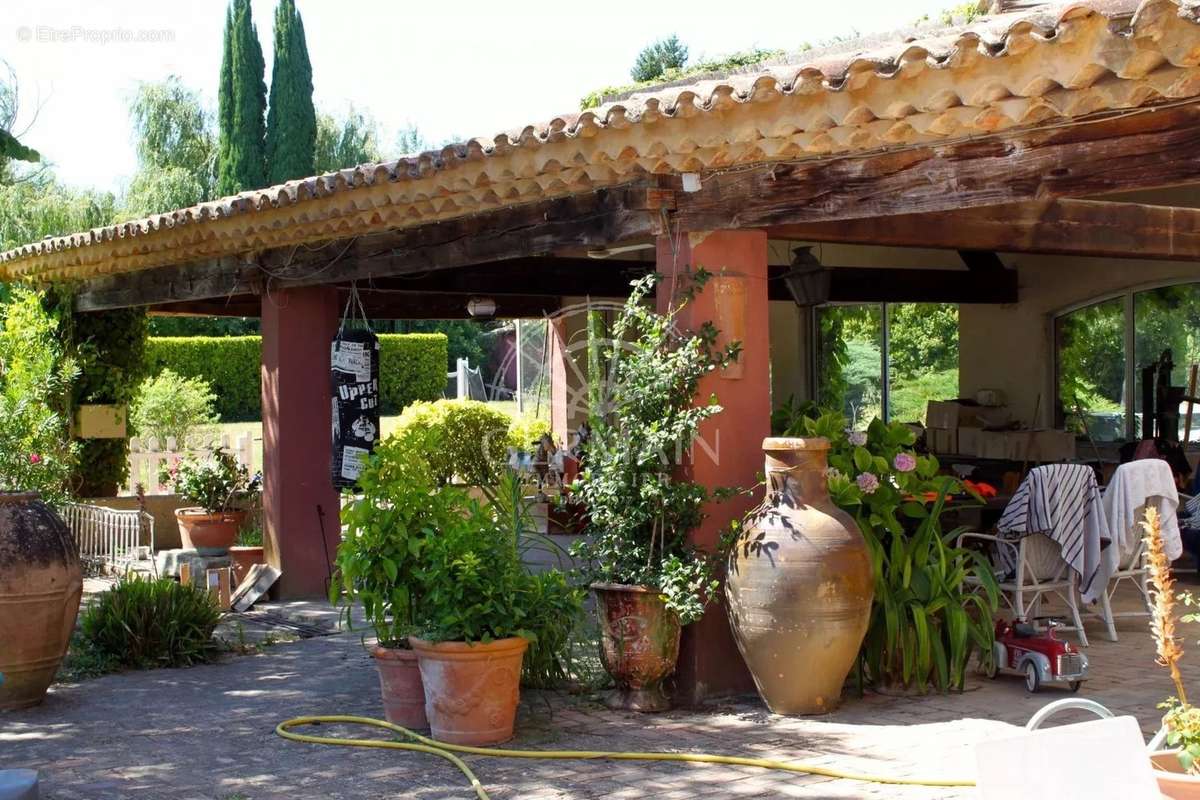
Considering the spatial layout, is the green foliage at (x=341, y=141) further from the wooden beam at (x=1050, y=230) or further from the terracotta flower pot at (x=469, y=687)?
the terracotta flower pot at (x=469, y=687)

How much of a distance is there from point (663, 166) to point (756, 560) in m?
1.76

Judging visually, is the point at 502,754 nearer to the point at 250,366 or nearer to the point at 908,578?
the point at 908,578

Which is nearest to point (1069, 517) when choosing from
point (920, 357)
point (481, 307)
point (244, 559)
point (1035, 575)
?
point (1035, 575)

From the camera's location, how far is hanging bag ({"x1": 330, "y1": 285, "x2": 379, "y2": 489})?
8555mm

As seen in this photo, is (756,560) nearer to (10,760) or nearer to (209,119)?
(10,760)

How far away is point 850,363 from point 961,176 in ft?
28.9

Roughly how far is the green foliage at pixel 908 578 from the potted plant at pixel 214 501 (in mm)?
5900

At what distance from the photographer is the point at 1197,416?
10.5 meters

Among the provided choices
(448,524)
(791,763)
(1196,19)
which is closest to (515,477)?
(448,524)

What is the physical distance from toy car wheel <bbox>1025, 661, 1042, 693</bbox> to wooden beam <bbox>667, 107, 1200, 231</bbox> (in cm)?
219

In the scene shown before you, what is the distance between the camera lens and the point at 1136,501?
6.92 meters

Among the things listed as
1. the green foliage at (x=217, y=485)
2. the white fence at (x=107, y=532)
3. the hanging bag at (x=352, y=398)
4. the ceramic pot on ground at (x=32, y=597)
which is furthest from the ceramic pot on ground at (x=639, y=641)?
the green foliage at (x=217, y=485)

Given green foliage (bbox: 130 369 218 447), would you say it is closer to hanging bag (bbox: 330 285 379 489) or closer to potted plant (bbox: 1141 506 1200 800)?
hanging bag (bbox: 330 285 379 489)

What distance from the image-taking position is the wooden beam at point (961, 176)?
4508mm
